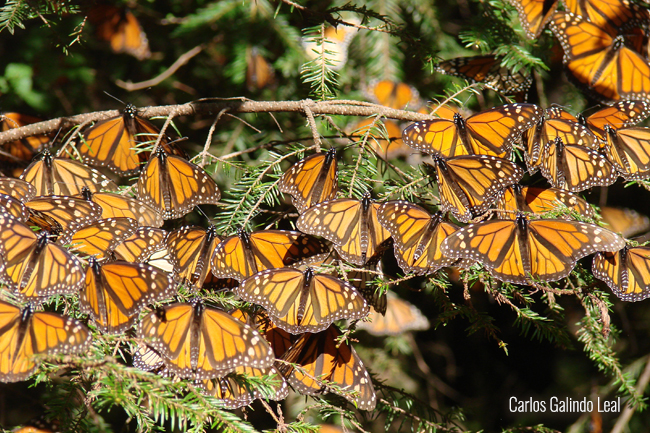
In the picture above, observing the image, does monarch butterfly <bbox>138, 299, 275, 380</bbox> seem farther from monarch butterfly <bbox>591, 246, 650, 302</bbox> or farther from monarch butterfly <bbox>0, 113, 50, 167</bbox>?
monarch butterfly <bbox>0, 113, 50, 167</bbox>

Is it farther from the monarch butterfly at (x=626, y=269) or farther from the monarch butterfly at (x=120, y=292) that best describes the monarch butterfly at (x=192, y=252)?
the monarch butterfly at (x=626, y=269)

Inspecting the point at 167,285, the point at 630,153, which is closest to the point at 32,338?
the point at 167,285

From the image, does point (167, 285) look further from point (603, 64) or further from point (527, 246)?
point (603, 64)

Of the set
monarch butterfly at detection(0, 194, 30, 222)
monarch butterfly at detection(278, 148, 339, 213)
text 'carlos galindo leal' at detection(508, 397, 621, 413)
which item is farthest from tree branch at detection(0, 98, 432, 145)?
text 'carlos galindo leal' at detection(508, 397, 621, 413)

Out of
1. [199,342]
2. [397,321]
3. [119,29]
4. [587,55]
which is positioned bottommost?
[397,321]

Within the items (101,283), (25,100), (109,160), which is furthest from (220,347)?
(25,100)

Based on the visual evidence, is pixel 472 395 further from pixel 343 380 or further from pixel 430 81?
pixel 343 380
